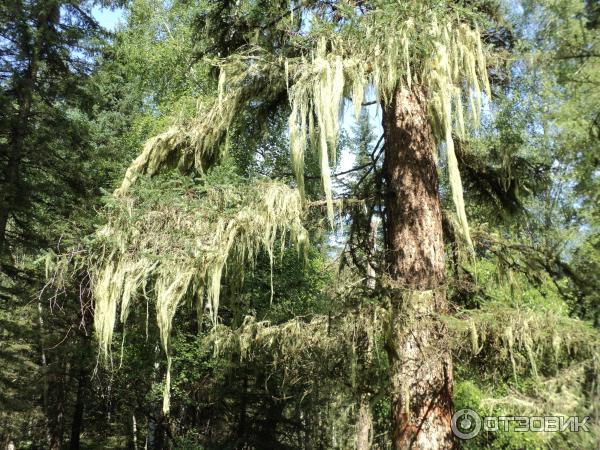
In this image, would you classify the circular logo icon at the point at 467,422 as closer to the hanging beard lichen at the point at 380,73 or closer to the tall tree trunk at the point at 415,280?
the tall tree trunk at the point at 415,280

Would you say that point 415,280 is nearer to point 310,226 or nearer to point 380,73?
point 310,226

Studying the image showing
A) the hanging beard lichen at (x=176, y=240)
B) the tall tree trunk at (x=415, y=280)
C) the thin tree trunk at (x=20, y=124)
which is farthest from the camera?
the thin tree trunk at (x=20, y=124)

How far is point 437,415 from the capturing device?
360 cm

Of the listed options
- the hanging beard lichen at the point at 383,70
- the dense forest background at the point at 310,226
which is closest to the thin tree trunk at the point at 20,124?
the dense forest background at the point at 310,226

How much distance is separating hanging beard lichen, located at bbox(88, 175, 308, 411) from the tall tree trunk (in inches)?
35.1

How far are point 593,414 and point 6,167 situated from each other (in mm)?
9425

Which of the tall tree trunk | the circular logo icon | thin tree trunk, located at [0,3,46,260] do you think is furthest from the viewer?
thin tree trunk, located at [0,3,46,260]

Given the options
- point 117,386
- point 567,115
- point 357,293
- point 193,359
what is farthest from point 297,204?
point 117,386

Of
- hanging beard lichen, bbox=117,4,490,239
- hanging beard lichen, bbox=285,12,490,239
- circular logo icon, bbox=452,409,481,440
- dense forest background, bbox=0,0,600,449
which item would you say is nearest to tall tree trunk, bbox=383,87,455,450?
dense forest background, bbox=0,0,600,449

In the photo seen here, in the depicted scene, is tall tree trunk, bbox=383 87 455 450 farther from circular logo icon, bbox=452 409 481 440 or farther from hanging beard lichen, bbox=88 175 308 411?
hanging beard lichen, bbox=88 175 308 411

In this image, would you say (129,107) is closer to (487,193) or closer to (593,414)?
(487,193)

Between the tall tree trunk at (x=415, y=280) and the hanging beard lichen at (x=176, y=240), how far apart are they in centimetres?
89

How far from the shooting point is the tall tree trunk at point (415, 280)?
3564 millimetres

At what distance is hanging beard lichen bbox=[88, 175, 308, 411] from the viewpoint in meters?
3.71
